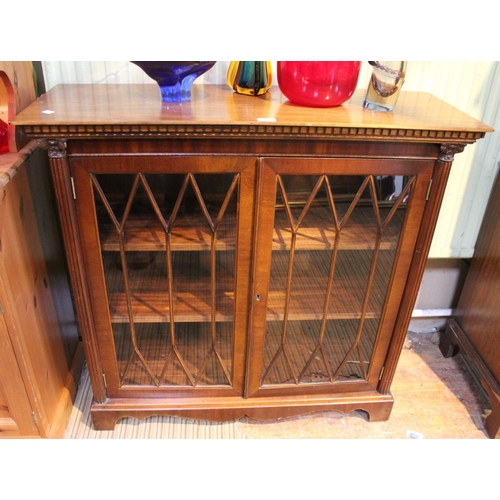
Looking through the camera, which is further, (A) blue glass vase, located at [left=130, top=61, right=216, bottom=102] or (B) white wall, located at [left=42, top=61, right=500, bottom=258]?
(B) white wall, located at [left=42, top=61, right=500, bottom=258]

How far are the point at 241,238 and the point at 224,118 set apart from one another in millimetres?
268

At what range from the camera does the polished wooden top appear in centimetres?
87

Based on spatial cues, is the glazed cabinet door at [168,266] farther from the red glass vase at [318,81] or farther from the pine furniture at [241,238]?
the red glass vase at [318,81]

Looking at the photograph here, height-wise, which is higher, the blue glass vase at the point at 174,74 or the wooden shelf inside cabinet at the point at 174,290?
the blue glass vase at the point at 174,74

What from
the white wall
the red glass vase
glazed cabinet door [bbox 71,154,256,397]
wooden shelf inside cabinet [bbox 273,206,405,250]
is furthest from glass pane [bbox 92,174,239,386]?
the white wall

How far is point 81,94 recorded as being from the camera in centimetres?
103

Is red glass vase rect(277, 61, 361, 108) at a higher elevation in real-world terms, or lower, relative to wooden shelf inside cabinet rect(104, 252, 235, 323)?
higher

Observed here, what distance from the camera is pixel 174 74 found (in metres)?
0.96

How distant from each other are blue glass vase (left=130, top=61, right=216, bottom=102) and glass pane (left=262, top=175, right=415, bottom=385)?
0.29 metres

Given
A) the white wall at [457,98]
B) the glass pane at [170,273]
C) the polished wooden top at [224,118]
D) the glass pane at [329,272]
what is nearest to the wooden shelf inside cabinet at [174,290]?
the glass pane at [170,273]

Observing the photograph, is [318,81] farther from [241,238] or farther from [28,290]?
[28,290]

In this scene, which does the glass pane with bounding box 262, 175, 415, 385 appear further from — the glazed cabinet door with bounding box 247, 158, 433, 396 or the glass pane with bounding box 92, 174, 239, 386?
the glass pane with bounding box 92, 174, 239, 386

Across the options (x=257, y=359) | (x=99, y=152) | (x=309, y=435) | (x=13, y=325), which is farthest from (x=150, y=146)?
(x=309, y=435)

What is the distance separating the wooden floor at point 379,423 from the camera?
1.28 meters
